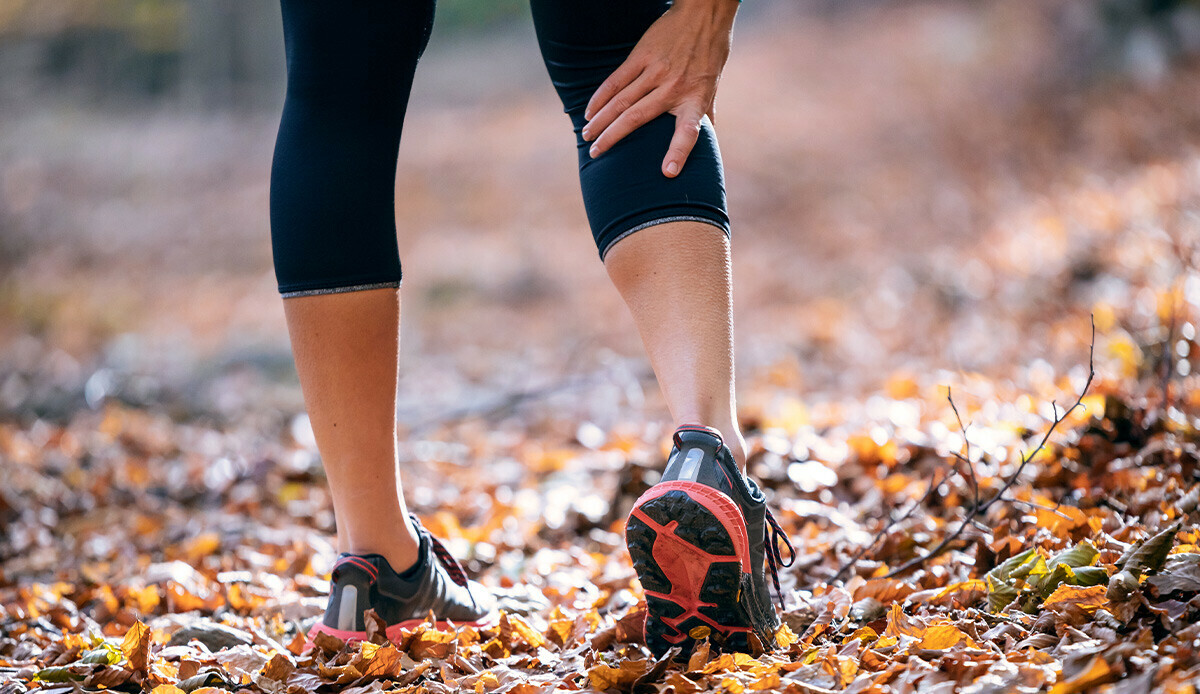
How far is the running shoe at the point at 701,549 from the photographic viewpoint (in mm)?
1086

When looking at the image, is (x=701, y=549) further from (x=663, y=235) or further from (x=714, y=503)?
(x=663, y=235)

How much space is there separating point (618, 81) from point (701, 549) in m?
0.68

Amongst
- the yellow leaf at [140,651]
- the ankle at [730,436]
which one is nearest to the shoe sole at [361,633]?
the yellow leaf at [140,651]

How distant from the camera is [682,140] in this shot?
1.21m

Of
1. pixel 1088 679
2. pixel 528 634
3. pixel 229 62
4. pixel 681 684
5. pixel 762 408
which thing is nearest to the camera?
pixel 1088 679

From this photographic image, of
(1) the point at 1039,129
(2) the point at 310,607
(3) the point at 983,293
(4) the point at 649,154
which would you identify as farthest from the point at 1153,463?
(1) the point at 1039,129

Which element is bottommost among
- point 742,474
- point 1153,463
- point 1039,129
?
point 1153,463

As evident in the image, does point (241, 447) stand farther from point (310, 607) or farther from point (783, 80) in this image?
point (783, 80)

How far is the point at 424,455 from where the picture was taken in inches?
145

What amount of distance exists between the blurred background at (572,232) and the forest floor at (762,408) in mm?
48

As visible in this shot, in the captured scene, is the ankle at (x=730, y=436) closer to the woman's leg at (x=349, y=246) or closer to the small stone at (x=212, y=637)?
the woman's leg at (x=349, y=246)

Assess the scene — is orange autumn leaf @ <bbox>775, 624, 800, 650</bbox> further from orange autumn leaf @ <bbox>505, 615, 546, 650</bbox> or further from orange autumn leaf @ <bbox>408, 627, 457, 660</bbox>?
orange autumn leaf @ <bbox>408, 627, 457, 660</bbox>

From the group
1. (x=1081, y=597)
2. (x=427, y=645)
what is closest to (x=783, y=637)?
(x=1081, y=597)

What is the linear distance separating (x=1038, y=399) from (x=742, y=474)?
1.80 metres
